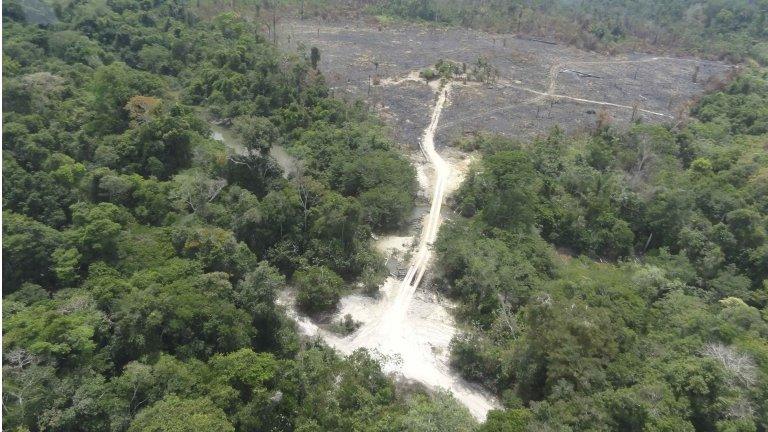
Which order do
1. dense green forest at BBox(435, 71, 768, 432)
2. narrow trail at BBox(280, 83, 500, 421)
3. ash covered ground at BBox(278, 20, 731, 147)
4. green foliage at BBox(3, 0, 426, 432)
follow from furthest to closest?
ash covered ground at BBox(278, 20, 731, 147), narrow trail at BBox(280, 83, 500, 421), dense green forest at BBox(435, 71, 768, 432), green foliage at BBox(3, 0, 426, 432)

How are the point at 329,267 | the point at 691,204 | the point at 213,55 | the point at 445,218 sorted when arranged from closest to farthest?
the point at 329,267 < the point at 691,204 < the point at 445,218 < the point at 213,55

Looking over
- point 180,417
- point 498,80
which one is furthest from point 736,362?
point 498,80

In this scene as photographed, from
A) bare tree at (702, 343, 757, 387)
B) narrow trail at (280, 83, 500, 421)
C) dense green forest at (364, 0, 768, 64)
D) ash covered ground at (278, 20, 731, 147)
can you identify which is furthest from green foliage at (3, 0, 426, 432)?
dense green forest at (364, 0, 768, 64)

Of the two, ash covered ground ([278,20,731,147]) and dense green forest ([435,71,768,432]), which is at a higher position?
ash covered ground ([278,20,731,147])

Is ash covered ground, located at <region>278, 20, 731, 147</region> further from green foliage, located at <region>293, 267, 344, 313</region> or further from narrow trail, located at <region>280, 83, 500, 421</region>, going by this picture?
green foliage, located at <region>293, 267, 344, 313</region>

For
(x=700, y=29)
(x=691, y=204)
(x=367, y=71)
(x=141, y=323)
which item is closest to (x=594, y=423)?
(x=141, y=323)

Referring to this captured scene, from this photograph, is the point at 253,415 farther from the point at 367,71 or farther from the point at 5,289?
the point at 367,71
